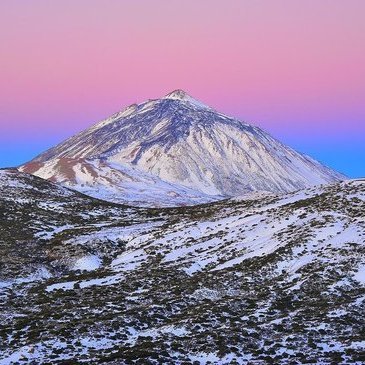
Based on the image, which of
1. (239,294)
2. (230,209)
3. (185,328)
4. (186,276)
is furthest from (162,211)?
(185,328)

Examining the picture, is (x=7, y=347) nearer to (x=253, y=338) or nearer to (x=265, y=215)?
(x=253, y=338)

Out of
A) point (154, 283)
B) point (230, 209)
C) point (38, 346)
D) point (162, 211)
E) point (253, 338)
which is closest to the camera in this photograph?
point (38, 346)

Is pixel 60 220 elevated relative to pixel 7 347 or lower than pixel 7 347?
elevated

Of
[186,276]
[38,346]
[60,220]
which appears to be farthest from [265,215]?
[38,346]

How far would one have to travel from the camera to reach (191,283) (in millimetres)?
38812

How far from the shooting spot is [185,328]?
2862cm

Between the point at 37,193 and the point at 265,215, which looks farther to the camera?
the point at 37,193

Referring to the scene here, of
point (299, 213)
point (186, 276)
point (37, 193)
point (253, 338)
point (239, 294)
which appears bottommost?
point (253, 338)

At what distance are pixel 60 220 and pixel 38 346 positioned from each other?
3922cm

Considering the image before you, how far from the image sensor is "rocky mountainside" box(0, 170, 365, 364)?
85.5ft

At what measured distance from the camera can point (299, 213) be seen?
51500 mm

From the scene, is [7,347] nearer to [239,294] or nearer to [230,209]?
[239,294]

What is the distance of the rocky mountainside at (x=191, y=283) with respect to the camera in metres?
26.0

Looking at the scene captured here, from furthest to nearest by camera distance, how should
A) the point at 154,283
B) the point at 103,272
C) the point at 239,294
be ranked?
the point at 103,272
the point at 154,283
the point at 239,294
